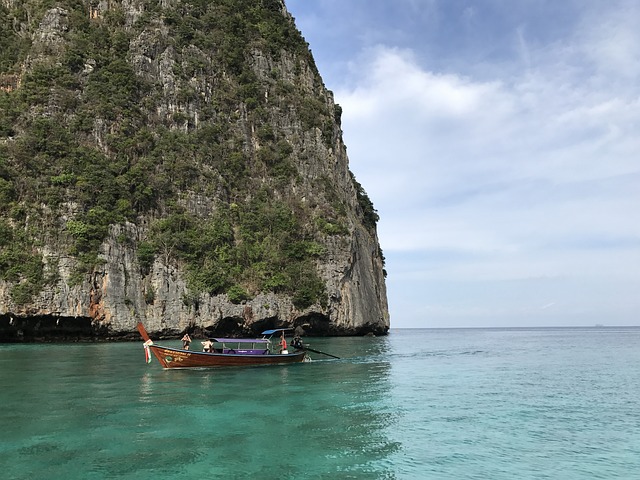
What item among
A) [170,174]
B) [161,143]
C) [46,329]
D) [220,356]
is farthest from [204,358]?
[161,143]

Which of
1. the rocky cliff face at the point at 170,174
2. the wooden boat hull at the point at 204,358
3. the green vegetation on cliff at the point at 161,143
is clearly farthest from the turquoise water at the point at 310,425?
the green vegetation on cliff at the point at 161,143

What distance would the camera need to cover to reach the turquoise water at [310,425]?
33.2 ft

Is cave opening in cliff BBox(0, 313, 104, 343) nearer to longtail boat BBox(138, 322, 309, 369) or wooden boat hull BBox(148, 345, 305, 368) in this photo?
longtail boat BBox(138, 322, 309, 369)

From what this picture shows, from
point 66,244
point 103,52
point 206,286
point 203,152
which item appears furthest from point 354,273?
point 103,52

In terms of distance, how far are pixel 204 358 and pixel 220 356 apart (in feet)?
2.66

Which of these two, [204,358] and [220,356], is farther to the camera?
[220,356]

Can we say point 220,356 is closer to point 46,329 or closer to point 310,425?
point 310,425

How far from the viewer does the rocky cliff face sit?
143 ft

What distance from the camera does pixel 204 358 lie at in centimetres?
2430

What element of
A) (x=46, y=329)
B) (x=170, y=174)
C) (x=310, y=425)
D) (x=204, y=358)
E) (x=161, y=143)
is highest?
(x=161, y=143)

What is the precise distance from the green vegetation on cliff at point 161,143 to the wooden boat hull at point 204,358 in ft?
75.3

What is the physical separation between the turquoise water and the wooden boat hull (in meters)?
0.55

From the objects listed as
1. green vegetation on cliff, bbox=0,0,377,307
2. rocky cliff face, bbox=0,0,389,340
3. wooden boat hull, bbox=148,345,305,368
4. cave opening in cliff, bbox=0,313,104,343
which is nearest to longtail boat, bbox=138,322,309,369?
wooden boat hull, bbox=148,345,305,368

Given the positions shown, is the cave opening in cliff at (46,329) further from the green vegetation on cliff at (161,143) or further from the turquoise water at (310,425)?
the turquoise water at (310,425)
